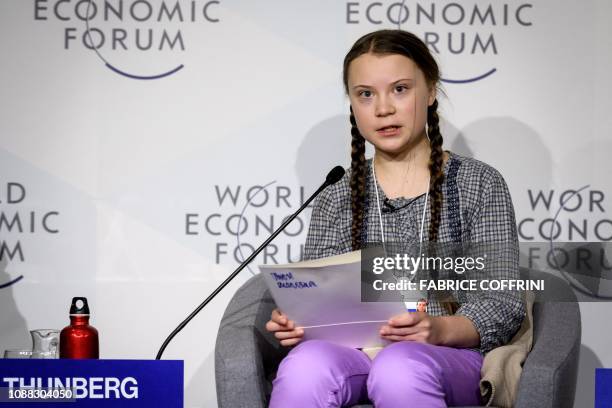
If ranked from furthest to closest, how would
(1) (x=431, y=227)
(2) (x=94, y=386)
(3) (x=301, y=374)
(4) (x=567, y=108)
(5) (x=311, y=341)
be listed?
1. (4) (x=567, y=108)
2. (1) (x=431, y=227)
3. (5) (x=311, y=341)
4. (3) (x=301, y=374)
5. (2) (x=94, y=386)

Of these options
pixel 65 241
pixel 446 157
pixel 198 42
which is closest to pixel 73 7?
pixel 198 42

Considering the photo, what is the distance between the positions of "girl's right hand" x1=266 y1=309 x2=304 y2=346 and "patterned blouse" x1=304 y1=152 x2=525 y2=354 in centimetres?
36

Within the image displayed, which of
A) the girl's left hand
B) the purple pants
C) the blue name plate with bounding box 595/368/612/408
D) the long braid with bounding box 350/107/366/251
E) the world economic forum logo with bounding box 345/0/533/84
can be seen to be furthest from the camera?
the world economic forum logo with bounding box 345/0/533/84

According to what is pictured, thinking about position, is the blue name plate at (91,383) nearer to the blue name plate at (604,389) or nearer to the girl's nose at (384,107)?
the blue name plate at (604,389)

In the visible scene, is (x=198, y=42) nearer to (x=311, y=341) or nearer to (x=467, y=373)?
(x=311, y=341)

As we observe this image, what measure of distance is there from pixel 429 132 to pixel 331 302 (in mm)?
732

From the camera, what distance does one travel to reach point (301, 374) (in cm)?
213

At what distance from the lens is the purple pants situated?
2086 millimetres

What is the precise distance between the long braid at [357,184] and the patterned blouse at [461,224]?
0.02 meters

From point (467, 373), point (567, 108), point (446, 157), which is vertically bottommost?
point (467, 373)

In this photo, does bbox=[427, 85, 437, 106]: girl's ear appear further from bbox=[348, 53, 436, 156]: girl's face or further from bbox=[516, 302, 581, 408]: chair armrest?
bbox=[516, 302, 581, 408]: chair armrest

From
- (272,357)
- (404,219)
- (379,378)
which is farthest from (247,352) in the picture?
(404,219)

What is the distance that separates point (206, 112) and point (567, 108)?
1.38m

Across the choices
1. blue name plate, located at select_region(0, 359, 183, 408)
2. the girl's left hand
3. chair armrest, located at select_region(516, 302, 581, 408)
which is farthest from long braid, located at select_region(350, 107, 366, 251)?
blue name plate, located at select_region(0, 359, 183, 408)
